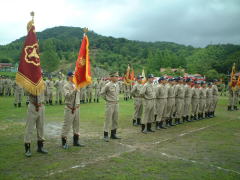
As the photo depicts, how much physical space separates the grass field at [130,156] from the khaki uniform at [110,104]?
2.00 feet

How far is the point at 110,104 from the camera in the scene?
26.4 feet

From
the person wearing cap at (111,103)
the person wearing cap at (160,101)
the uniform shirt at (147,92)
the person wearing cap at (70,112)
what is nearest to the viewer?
the person wearing cap at (70,112)

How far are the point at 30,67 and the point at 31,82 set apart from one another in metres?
0.42

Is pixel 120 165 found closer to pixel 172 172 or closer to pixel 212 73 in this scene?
pixel 172 172

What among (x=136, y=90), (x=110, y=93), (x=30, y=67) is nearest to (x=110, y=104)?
(x=110, y=93)

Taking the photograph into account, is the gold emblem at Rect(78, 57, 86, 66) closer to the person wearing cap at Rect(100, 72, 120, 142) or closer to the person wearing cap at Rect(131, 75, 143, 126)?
the person wearing cap at Rect(100, 72, 120, 142)

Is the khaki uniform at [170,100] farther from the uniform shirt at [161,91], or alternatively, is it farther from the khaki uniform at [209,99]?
the khaki uniform at [209,99]

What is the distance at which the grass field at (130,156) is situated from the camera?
5105 millimetres

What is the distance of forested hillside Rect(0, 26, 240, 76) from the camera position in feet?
232

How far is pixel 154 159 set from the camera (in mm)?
6109

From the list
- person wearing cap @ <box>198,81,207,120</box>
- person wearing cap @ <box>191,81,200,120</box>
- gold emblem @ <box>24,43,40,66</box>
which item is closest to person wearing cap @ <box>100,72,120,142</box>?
gold emblem @ <box>24,43,40,66</box>

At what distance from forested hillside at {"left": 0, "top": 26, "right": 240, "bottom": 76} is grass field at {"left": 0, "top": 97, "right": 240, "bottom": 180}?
47.5 m

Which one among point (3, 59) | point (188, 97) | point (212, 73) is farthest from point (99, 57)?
point (188, 97)

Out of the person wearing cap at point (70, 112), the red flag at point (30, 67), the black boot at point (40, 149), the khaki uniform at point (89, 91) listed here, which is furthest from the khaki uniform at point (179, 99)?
the khaki uniform at point (89, 91)
